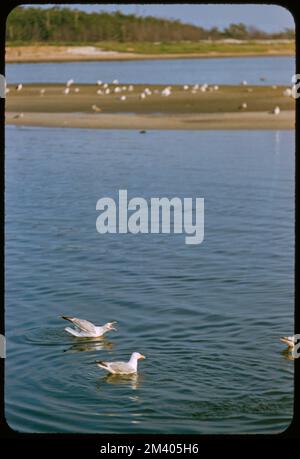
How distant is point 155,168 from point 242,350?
30.4 ft

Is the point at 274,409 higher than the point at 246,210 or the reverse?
the reverse

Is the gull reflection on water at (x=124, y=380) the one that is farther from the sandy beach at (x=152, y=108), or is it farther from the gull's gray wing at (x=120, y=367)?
the sandy beach at (x=152, y=108)

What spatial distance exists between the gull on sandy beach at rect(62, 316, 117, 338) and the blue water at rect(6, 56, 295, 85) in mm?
20924

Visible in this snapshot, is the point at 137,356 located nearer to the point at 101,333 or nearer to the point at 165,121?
the point at 101,333

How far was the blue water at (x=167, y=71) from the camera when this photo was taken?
2885 centimetres

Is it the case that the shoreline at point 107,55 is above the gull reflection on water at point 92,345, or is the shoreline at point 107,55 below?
above

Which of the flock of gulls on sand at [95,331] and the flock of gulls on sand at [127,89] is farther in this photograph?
the flock of gulls on sand at [127,89]

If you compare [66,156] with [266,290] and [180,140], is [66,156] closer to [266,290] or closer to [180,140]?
[180,140]

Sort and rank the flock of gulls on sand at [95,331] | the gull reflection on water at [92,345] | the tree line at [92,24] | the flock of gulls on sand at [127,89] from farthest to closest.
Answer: the flock of gulls on sand at [127,89] < the gull reflection on water at [92,345] < the flock of gulls on sand at [95,331] < the tree line at [92,24]

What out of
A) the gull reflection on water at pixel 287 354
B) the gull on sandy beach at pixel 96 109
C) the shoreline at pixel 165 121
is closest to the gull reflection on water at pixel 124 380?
the gull reflection on water at pixel 287 354

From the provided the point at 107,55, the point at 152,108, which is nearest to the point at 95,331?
the point at 152,108

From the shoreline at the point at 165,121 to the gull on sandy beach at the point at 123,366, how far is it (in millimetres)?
12477
